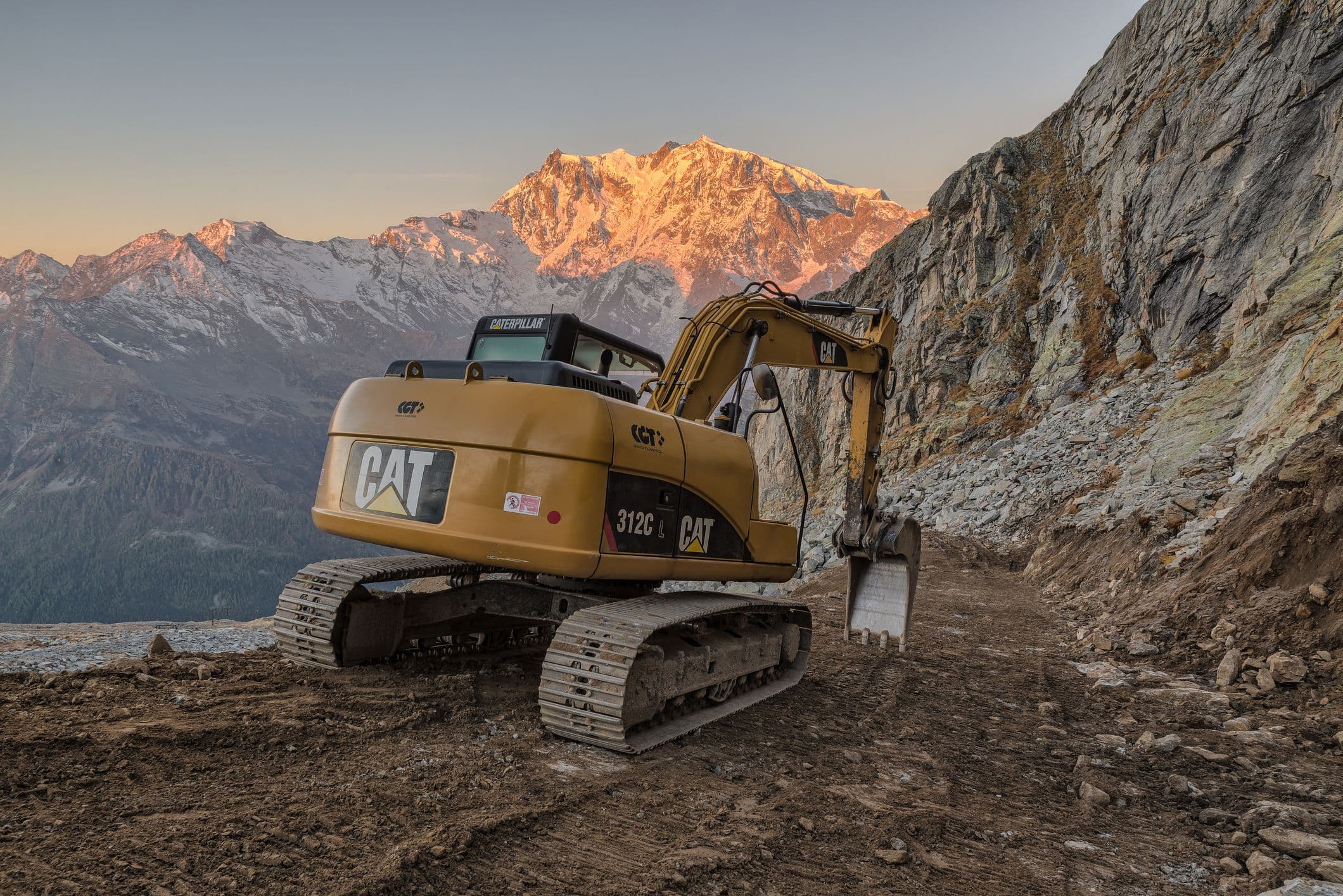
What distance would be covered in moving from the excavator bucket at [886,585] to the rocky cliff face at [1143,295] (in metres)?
4.75

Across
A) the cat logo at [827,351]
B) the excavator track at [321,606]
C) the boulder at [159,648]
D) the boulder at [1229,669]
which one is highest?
the cat logo at [827,351]

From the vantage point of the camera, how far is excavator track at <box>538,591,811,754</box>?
4508 millimetres

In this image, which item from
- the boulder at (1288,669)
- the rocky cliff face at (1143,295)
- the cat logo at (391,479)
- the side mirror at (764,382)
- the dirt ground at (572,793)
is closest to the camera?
the dirt ground at (572,793)

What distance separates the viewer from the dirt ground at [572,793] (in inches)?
121

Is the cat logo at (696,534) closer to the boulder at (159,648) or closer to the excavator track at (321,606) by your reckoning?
the excavator track at (321,606)

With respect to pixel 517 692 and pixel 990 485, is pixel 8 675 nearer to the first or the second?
pixel 517 692

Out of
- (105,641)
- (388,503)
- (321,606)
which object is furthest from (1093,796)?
(105,641)

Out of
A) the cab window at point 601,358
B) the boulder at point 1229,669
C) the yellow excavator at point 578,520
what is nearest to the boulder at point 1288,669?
the boulder at point 1229,669

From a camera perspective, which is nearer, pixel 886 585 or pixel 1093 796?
pixel 1093 796

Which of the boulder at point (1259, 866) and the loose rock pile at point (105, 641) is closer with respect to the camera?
the boulder at point (1259, 866)

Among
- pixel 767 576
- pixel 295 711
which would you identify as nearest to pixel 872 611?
pixel 767 576

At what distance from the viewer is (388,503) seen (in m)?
5.18

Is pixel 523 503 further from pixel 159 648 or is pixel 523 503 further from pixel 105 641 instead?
pixel 105 641

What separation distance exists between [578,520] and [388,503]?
1.31m
